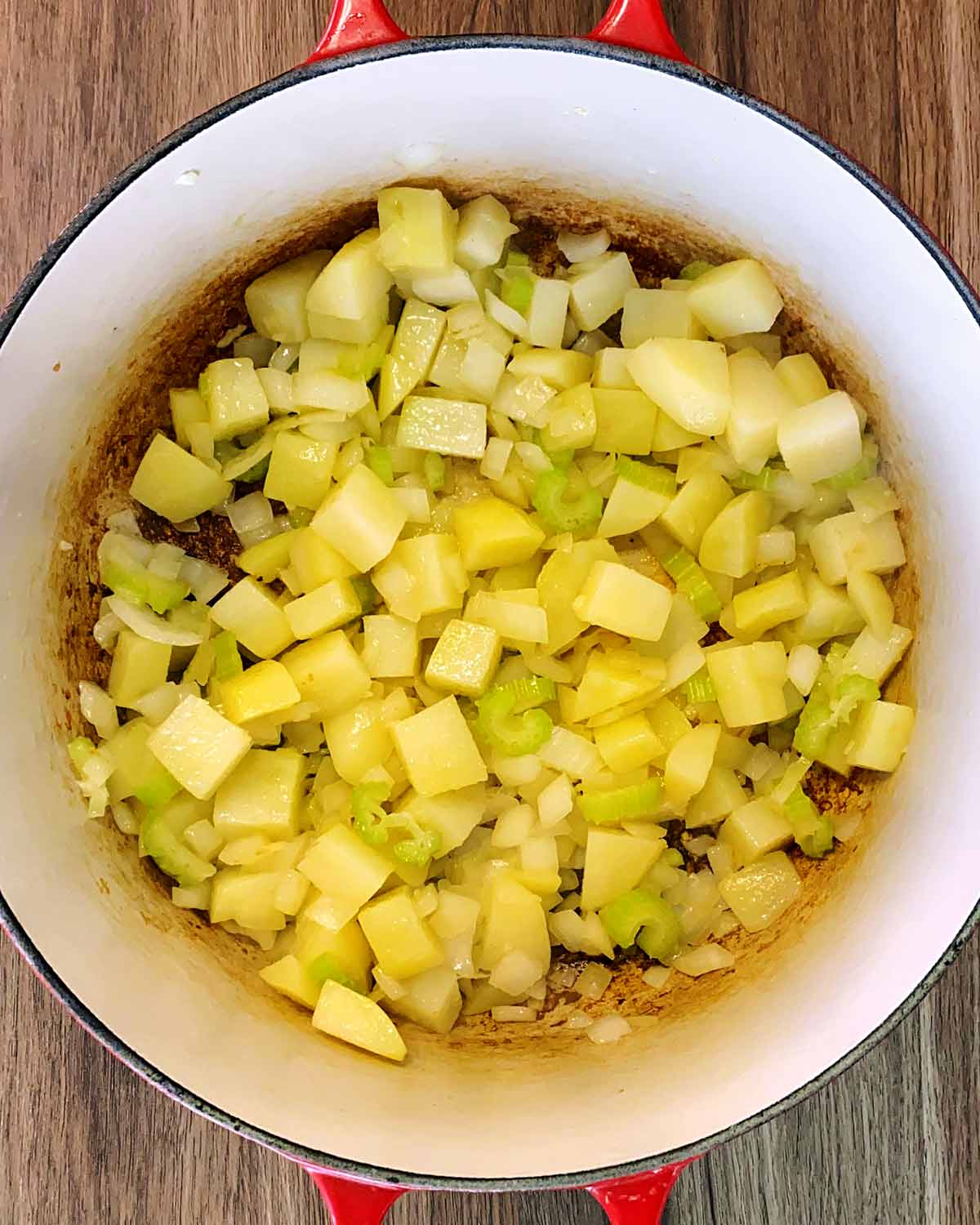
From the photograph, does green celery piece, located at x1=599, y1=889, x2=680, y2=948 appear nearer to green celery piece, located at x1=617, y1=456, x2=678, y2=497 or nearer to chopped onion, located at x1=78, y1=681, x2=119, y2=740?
green celery piece, located at x1=617, y1=456, x2=678, y2=497

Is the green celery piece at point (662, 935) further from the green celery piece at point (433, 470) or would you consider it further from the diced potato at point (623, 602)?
the green celery piece at point (433, 470)

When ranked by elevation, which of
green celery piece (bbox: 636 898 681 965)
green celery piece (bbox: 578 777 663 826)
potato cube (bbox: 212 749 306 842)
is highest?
green celery piece (bbox: 578 777 663 826)

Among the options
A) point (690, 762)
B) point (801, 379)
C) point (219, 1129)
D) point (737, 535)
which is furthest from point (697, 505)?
point (219, 1129)

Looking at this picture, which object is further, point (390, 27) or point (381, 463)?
point (381, 463)

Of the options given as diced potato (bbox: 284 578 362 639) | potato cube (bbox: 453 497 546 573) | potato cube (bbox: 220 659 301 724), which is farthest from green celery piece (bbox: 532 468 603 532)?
potato cube (bbox: 220 659 301 724)

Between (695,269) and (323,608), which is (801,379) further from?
(323,608)
